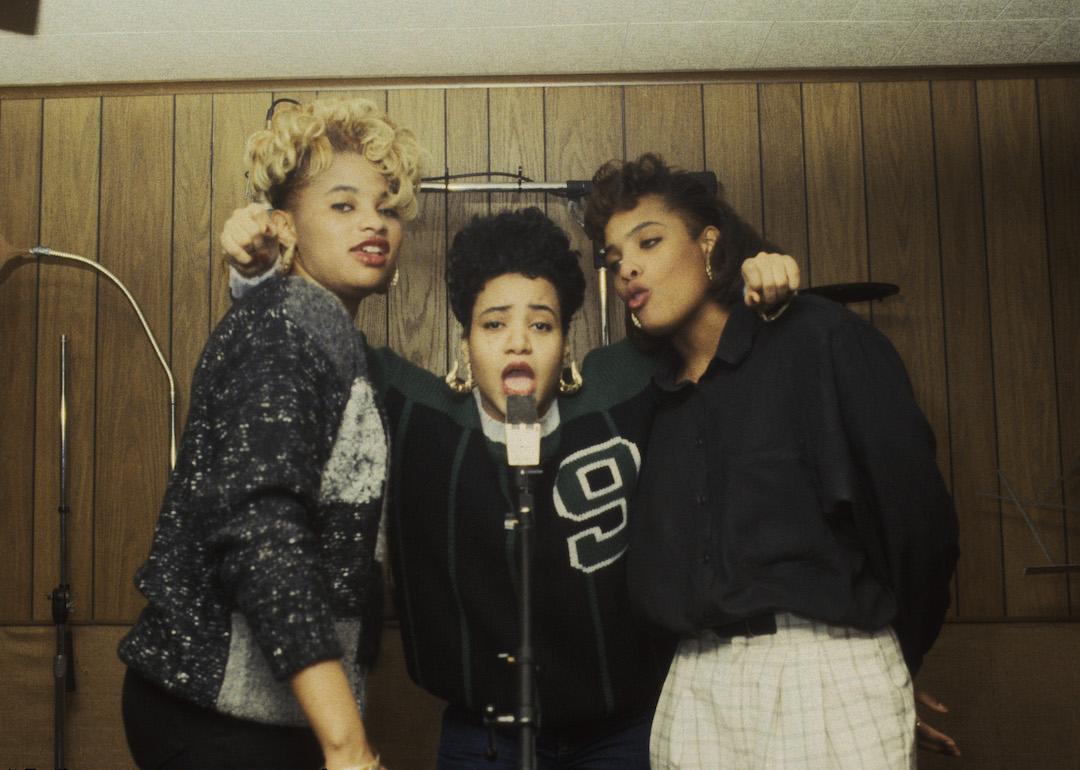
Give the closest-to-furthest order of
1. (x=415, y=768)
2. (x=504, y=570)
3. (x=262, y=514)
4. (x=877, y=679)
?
1. (x=262, y=514)
2. (x=877, y=679)
3. (x=504, y=570)
4. (x=415, y=768)

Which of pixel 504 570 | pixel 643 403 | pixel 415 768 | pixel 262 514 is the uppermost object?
pixel 643 403

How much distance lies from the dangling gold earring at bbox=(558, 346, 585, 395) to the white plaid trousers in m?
0.51

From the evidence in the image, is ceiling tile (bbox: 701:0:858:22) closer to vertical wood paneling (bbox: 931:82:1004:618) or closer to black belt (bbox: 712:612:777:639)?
vertical wood paneling (bbox: 931:82:1004:618)

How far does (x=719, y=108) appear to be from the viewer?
10.2 feet

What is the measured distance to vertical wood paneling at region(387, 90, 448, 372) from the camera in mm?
3010

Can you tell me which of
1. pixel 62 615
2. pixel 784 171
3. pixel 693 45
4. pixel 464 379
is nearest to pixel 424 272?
pixel 693 45

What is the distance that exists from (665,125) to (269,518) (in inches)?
91.9

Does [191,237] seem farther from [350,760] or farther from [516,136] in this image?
[350,760]

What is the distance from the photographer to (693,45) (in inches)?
115

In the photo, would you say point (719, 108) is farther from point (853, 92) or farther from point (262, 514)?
point (262, 514)

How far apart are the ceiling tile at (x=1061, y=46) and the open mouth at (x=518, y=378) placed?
216cm

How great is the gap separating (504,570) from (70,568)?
1.94m

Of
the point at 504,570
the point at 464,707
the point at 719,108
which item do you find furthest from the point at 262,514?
the point at 719,108

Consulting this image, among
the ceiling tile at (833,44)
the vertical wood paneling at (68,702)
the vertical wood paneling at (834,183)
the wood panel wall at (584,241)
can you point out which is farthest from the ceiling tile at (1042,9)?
the vertical wood paneling at (68,702)
